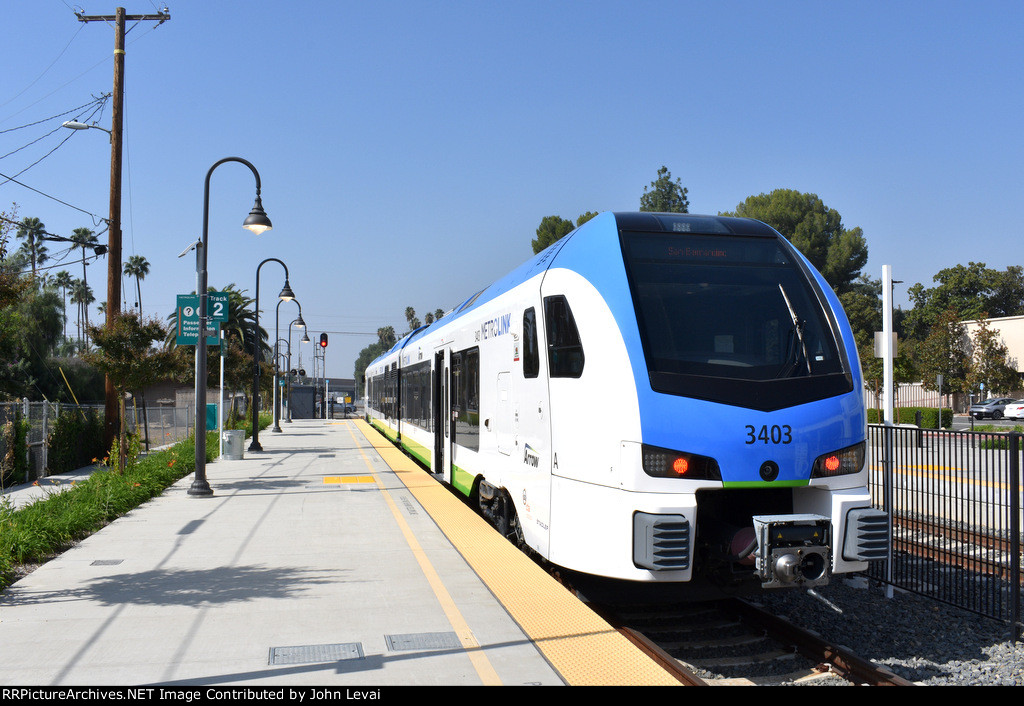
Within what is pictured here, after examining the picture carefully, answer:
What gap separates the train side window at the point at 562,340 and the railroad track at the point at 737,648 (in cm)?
215

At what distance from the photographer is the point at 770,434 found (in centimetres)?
631

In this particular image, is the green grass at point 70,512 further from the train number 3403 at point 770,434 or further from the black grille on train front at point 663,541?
the train number 3403 at point 770,434

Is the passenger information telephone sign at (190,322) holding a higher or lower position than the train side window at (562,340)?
higher

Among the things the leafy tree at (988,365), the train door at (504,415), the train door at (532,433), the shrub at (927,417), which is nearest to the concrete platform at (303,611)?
the train door at (532,433)

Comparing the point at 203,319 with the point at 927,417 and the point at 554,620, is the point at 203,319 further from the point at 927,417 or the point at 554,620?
the point at 927,417

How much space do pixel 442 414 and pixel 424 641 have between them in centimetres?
860

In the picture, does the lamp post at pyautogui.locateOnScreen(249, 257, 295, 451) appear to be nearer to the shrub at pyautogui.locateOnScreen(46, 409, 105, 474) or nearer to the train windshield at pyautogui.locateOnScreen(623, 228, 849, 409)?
the shrub at pyautogui.locateOnScreen(46, 409, 105, 474)

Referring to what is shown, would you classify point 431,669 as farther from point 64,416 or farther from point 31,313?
point 31,313

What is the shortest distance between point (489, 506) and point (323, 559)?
8.75 ft

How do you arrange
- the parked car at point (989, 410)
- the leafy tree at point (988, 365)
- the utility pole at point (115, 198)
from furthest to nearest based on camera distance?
the parked car at point (989, 410)
the leafy tree at point (988, 365)
the utility pole at point (115, 198)

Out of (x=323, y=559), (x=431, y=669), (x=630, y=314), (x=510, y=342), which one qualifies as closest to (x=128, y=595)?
(x=323, y=559)

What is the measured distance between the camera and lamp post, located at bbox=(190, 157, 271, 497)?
1491 centimetres

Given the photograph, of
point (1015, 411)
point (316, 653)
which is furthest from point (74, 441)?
point (1015, 411)

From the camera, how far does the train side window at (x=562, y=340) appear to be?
7.08 metres
